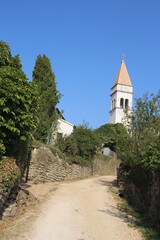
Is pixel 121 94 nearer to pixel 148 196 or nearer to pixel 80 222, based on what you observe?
pixel 148 196

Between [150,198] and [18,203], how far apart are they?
5.64m

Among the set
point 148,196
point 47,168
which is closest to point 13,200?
point 148,196

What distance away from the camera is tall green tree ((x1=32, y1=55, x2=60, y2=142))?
22.1 metres

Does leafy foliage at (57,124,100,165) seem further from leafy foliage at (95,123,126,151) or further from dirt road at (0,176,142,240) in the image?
dirt road at (0,176,142,240)

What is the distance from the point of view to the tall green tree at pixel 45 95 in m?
22.1

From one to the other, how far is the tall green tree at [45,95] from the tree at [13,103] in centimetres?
1146

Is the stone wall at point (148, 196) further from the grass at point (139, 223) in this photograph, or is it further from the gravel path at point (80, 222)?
the gravel path at point (80, 222)

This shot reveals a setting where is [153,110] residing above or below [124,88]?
below

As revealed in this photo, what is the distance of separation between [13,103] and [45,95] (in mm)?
14008

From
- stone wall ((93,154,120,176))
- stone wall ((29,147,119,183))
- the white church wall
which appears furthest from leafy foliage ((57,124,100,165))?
the white church wall

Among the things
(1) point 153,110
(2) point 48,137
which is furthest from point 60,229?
(2) point 48,137

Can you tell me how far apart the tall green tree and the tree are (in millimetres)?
11465

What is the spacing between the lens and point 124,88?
6056 cm

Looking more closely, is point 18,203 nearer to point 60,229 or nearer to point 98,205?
point 60,229
